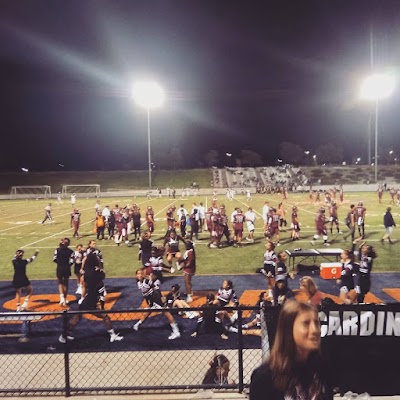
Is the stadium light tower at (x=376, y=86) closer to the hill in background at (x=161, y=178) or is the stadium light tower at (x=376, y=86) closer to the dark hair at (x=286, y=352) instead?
the hill in background at (x=161, y=178)

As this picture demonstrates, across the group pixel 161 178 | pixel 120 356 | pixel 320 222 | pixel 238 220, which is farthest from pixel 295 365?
pixel 161 178

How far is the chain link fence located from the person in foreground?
8.59ft

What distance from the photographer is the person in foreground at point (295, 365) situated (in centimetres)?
242

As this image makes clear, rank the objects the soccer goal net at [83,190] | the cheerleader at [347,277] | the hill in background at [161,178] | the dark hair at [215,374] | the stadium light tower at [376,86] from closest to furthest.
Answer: the dark hair at [215,374] → the cheerleader at [347,277] → the stadium light tower at [376,86] → the soccer goal net at [83,190] → the hill in background at [161,178]

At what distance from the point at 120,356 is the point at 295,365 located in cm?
579

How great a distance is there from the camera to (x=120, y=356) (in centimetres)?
750

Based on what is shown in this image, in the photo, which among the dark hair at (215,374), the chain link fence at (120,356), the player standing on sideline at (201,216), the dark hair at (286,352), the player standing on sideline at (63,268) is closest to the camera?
the dark hair at (286,352)

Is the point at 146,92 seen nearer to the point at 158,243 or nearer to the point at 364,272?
the point at 158,243

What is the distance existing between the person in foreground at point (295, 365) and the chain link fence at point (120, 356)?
2619mm

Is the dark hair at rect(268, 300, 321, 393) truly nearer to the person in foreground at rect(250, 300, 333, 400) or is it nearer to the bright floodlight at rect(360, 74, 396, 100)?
the person in foreground at rect(250, 300, 333, 400)

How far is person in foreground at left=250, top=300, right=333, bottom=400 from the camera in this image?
242 centimetres

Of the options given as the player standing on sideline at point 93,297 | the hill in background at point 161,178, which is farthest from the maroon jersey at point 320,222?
the hill in background at point 161,178

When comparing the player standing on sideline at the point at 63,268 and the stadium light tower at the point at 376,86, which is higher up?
the stadium light tower at the point at 376,86

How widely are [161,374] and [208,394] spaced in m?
1.70
